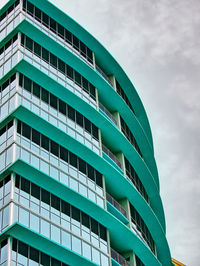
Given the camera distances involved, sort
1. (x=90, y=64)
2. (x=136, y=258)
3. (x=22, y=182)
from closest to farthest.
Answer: (x=22, y=182) → (x=136, y=258) → (x=90, y=64)

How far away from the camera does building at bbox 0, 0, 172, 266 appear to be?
3538 centimetres

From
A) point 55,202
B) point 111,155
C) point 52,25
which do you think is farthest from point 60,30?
point 55,202

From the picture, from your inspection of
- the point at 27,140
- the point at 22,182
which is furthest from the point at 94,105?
the point at 22,182

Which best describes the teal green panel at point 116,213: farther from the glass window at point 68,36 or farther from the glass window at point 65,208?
the glass window at point 68,36

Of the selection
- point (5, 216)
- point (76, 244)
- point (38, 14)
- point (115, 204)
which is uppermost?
point (38, 14)

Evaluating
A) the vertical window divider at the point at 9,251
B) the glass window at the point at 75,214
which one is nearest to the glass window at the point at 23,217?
the vertical window divider at the point at 9,251

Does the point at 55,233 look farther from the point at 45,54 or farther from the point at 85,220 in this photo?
the point at 45,54

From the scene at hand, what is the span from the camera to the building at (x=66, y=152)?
3538 centimetres

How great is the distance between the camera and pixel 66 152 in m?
41.1

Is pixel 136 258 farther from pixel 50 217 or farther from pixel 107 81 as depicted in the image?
pixel 107 81

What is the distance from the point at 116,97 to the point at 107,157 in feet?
22.8

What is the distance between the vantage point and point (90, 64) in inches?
1929

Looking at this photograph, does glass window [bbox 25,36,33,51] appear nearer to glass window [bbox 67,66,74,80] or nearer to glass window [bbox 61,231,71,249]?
glass window [bbox 67,66,74,80]

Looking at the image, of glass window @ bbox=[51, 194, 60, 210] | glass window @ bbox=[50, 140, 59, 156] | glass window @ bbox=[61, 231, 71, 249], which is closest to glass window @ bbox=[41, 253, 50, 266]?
glass window @ bbox=[61, 231, 71, 249]
